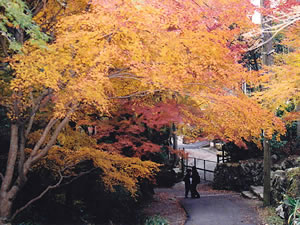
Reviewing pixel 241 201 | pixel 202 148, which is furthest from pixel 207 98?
pixel 202 148

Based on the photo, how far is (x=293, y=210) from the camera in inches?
357

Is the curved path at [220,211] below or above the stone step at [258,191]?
below

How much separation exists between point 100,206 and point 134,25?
6.90m

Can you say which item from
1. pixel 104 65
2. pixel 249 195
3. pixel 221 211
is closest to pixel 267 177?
pixel 221 211

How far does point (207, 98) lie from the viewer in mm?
8336

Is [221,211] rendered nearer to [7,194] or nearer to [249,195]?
[249,195]

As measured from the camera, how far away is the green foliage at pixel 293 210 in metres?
8.33

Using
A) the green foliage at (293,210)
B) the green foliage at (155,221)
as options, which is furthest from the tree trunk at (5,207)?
the green foliage at (293,210)

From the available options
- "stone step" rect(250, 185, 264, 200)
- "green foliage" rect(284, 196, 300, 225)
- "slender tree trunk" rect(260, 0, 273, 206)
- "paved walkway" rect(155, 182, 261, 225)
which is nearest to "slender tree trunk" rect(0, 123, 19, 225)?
"paved walkway" rect(155, 182, 261, 225)

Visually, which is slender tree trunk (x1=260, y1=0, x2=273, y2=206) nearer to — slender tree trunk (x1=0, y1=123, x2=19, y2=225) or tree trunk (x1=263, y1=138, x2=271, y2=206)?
tree trunk (x1=263, y1=138, x2=271, y2=206)

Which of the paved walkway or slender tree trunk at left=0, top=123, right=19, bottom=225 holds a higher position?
slender tree trunk at left=0, top=123, right=19, bottom=225

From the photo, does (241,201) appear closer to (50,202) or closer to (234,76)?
(234,76)

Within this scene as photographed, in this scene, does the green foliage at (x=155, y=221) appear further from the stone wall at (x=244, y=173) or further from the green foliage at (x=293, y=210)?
the stone wall at (x=244, y=173)

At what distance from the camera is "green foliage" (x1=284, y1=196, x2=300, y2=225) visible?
8328mm
